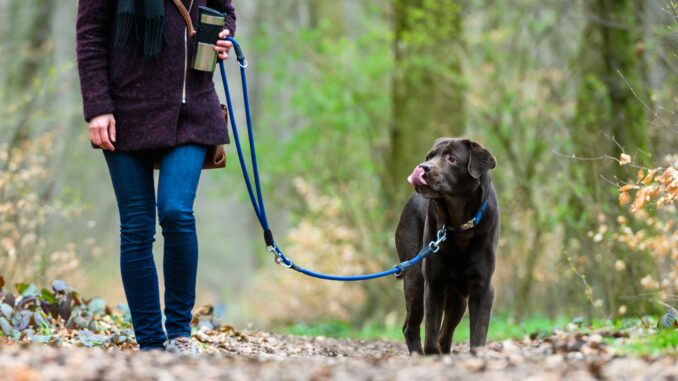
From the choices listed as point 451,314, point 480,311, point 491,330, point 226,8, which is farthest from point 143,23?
point 491,330

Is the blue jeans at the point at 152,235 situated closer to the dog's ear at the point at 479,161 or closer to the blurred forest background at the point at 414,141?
the dog's ear at the point at 479,161

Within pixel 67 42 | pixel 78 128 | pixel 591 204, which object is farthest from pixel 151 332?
pixel 67 42

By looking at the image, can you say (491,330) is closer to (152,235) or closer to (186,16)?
(152,235)

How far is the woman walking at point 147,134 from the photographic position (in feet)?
14.7

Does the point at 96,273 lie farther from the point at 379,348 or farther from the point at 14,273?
the point at 379,348

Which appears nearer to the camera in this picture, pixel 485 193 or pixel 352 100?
pixel 485 193

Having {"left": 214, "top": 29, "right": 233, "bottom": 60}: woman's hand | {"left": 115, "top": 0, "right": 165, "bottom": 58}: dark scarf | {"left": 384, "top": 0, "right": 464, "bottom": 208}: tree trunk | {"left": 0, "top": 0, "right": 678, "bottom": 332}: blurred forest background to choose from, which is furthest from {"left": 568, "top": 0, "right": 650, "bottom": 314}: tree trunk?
{"left": 115, "top": 0, "right": 165, "bottom": 58}: dark scarf

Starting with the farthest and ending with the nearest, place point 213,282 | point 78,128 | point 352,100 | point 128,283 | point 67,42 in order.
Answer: point 213,282 < point 67,42 < point 78,128 < point 352,100 < point 128,283

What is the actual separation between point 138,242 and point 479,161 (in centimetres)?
199

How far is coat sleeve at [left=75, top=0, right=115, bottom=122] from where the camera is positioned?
452cm

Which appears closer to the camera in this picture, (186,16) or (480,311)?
(186,16)

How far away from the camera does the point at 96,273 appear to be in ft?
43.4

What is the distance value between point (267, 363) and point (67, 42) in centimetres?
1464

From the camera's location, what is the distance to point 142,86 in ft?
15.1
